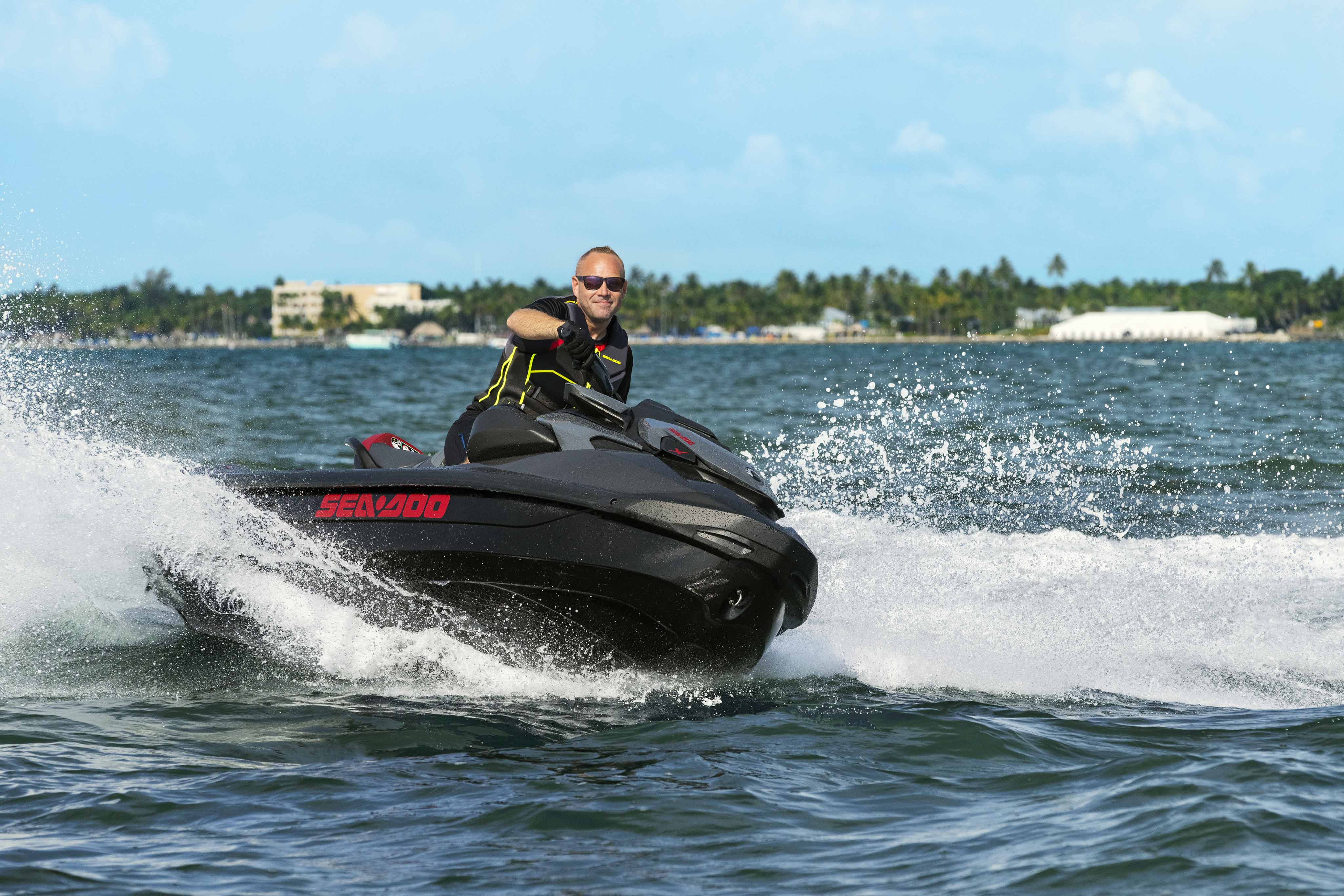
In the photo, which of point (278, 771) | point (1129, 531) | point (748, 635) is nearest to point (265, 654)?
point (278, 771)

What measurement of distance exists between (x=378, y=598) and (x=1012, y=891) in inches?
108

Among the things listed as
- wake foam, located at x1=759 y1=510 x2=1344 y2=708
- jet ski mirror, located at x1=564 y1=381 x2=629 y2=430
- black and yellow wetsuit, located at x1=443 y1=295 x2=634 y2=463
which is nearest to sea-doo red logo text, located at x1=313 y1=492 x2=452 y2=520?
black and yellow wetsuit, located at x1=443 y1=295 x2=634 y2=463

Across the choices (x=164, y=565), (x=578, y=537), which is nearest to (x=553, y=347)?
(x=578, y=537)

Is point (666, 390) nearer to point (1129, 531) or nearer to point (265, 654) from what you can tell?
point (1129, 531)

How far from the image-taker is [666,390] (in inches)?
1161

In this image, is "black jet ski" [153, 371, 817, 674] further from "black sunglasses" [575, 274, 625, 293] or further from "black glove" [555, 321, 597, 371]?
"black sunglasses" [575, 274, 625, 293]

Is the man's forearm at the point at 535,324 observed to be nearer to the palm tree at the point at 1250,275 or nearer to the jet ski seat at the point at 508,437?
the jet ski seat at the point at 508,437

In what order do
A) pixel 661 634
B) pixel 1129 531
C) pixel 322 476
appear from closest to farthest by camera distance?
pixel 661 634
pixel 322 476
pixel 1129 531

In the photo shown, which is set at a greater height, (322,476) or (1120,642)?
(322,476)

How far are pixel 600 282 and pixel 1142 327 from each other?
142559 millimetres

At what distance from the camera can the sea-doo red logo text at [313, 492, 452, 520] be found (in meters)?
4.90

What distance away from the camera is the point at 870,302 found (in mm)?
185875

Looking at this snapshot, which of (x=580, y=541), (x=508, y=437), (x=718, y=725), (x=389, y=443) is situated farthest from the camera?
(x=389, y=443)

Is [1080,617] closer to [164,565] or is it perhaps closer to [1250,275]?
[164,565]
